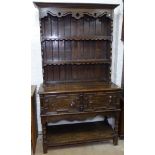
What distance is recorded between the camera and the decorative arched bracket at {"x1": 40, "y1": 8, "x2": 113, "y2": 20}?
7.13ft

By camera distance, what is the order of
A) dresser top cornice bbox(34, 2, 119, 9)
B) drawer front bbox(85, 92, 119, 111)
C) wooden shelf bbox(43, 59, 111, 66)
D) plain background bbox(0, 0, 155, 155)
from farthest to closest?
wooden shelf bbox(43, 59, 111, 66) → drawer front bbox(85, 92, 119, 111) → dresser top cornice bbox(34, 2, 119, 9) → plain background bbox(0, 0, 155, 155)

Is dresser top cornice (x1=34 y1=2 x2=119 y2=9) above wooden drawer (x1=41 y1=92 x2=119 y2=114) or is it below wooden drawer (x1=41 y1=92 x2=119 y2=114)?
above

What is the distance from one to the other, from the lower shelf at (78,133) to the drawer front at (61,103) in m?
0.41

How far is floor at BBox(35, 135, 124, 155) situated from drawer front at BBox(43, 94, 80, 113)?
21.8 inches

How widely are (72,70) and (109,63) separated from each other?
533mm

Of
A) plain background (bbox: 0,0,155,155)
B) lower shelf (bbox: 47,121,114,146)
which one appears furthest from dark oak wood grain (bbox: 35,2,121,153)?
plain background (bbox: 0,0,155,155)

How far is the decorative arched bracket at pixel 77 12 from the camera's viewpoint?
2174 mm

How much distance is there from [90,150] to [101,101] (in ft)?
2.15

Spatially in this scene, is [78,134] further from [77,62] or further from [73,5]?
[73,5]

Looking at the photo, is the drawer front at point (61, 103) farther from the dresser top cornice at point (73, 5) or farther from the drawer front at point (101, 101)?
the dresser top cornice at point (73, 5)

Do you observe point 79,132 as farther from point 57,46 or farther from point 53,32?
point 53,32

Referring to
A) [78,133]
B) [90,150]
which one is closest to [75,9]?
[78,133]

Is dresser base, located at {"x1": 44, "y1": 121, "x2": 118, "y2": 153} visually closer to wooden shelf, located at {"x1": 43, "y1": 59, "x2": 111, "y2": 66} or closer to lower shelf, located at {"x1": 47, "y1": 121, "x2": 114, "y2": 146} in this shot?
lower shelf, located at {"x1": 47, "y1": 121, "x2": 114, "y2": 146}

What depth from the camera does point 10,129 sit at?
0.79 meters
